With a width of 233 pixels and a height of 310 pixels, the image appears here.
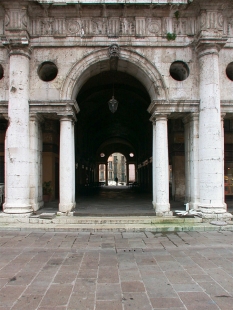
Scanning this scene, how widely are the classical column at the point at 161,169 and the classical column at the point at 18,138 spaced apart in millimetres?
4538

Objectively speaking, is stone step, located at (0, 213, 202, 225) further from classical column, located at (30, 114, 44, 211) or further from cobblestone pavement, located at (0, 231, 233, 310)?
cobblestone pavement, located at (0, 231, 233, 310)

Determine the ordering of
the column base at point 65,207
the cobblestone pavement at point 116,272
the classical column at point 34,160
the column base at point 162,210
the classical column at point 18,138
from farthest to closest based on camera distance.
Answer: the classical column at point 34,160, the column base at point 65,207, the column base at point 162,210, the classical column at point 18,138, the cobblestone pavement at point 116,272

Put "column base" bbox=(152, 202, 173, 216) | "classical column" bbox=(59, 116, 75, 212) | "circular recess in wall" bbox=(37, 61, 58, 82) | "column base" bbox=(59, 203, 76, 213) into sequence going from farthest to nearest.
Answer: "circular recess in wall" bbox=(37, 61, 58, 82), "classical column" bbox=(59, 116, 75, 212), "column base" bbox=(59, 203, 76, 213), "column base" bbox=(152, 202, 173, 216)

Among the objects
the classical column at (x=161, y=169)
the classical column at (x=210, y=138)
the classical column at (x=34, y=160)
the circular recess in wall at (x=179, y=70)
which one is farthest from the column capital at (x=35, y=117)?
the classical column at (x=210, y=138)

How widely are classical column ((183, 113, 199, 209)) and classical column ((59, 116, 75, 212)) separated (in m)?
4.47

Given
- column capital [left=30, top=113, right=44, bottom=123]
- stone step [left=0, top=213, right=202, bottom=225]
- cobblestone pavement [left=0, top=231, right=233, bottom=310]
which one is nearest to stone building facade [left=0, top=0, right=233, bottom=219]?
column capital [left=30, top=113, right=44, bottom=123]

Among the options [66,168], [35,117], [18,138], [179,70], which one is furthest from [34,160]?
[179,70]

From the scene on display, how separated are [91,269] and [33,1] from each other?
8.78 metres

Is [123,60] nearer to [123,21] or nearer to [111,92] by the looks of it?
[123,21]

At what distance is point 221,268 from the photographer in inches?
202

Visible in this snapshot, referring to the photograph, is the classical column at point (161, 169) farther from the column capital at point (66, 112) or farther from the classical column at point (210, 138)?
the column capital at point (66, 112)

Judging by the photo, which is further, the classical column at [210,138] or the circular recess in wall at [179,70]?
the circular recess in wall at [179,70]

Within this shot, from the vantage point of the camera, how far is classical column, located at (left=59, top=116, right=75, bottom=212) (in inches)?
388

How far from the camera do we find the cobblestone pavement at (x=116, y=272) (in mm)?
3881
